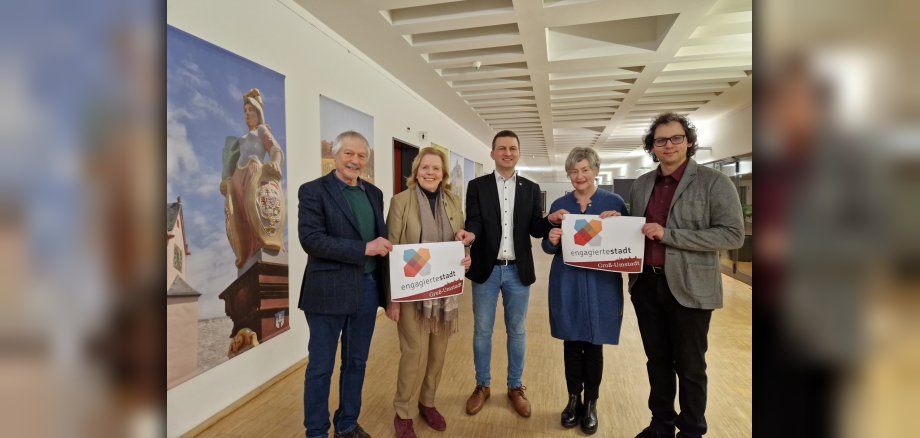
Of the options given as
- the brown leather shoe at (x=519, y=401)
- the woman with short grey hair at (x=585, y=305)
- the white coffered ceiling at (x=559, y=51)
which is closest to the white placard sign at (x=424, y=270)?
the woman with short grey hair at (x=585, y=305)

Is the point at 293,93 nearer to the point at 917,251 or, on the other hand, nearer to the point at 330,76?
the point at 330,76

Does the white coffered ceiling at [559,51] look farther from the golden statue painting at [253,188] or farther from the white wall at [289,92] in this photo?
the golden statue painting at [253,188]

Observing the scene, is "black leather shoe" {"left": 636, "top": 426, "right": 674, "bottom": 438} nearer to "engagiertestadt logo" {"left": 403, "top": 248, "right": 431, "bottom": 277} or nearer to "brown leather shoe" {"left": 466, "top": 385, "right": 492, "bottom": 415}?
"brown leather shoe" {"left": 466, "top": 385, "right": 492, "bottom": 415}

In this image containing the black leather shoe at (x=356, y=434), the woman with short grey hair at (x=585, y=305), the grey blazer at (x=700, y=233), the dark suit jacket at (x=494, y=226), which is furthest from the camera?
the dark suit jacket at (x=494, y=226)

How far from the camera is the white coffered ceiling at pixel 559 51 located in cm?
386

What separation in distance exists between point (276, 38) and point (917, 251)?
3826mm

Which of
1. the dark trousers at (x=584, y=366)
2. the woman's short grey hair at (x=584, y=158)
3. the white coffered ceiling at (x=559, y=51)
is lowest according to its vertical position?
the dark trousers at (x=584, y=366)

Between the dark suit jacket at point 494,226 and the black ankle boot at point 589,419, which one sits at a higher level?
the dark suit jacket at point 494,226

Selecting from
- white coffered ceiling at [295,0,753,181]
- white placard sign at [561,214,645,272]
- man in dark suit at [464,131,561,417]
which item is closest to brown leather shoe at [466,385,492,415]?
man in dark suit at [464,131,561,417]

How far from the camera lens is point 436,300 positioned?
249 cm

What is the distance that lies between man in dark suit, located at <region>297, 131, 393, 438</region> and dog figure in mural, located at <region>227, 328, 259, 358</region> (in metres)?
0.95

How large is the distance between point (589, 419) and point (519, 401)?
0.44m

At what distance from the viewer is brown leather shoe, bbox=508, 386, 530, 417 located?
2.74 m

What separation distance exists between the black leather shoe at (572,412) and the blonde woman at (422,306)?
2.41 feet
